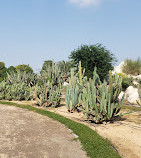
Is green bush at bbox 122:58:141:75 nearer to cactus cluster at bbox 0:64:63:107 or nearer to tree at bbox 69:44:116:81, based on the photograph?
tree at bbox 69:44:116:81

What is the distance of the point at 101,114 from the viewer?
750 cm

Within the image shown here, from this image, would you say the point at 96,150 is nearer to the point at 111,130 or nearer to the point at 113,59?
the point at 111,130

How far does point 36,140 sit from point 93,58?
1572 centimetres

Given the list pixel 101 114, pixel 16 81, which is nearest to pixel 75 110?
pixel 101 114

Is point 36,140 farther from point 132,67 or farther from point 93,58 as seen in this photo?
point 132,67

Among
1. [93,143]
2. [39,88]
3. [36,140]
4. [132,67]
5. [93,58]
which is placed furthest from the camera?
[132,67]

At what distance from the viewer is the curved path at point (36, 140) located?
455cm

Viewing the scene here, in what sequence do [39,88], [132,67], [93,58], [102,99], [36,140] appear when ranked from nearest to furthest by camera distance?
[36,140] < [102,99] < [39,88] < [93,58] < [132,67]

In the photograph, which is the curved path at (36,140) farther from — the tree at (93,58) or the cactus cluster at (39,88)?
the tree at (93,58)

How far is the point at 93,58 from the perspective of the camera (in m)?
20.1

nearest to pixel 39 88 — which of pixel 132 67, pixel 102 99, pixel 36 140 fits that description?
pixel 102 99

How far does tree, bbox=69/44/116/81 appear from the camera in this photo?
66.8 feet

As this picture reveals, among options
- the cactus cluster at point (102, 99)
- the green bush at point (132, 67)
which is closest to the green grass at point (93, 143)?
the cactus cluster at point (102, 99)

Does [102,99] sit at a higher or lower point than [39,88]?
lower
